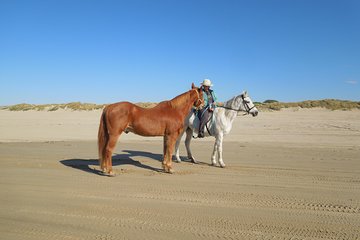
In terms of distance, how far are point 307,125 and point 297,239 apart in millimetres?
17567

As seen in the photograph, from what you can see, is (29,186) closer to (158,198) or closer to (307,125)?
(158,198)

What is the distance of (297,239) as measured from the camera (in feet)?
13.5

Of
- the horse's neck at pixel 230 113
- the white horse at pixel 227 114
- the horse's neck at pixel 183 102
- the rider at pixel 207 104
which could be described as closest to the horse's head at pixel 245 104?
the white horse at pixel 227 114

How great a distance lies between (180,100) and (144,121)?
122cm

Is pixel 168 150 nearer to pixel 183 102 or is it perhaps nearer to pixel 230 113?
pixel 183 102

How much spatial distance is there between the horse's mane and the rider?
848 mm

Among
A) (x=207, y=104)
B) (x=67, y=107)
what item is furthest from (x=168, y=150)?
(x=67, y=107)

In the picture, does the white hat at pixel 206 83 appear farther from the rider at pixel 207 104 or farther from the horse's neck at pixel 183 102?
the horse's neck at pixel 183 102

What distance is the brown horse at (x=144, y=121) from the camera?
8.06m

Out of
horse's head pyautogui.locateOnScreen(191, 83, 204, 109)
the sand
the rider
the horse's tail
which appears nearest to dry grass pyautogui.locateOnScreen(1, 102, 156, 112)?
the sand

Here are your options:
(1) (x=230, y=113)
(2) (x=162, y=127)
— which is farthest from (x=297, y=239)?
(1) (x=230, y=113)

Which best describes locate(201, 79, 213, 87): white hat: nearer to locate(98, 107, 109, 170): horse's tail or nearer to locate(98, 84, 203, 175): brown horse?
locate(98, 84, 203, 175): brown horse

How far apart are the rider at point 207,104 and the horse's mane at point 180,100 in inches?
33.4

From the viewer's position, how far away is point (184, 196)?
6098mm
